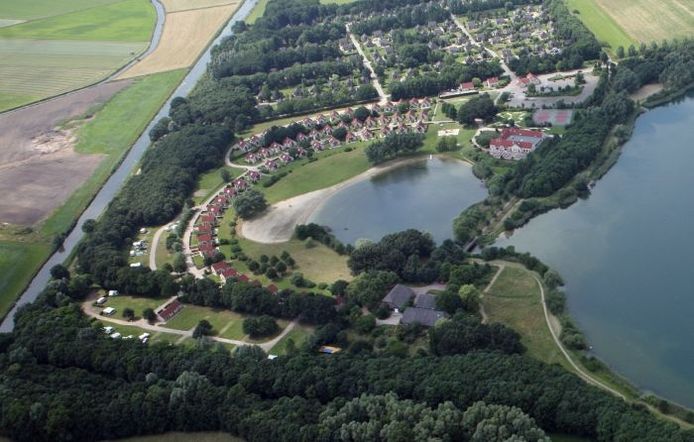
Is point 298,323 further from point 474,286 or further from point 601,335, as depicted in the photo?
point 601,335

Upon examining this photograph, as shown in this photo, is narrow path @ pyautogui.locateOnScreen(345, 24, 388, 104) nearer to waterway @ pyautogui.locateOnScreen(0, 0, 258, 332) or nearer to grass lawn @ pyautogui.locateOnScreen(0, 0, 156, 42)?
waterway @ pyautogui.locateOnScreen(0, 0, 258, 332)

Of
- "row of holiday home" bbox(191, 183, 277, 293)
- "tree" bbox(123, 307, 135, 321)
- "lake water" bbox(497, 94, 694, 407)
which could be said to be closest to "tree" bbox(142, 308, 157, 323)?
"tree" bbox(123, 307, 135, 321)

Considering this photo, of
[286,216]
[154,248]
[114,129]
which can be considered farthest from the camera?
[114,129]

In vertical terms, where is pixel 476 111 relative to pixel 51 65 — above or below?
above

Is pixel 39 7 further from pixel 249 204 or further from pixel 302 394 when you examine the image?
pixel 302 394

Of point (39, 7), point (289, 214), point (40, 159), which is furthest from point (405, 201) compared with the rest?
point (39, 7)

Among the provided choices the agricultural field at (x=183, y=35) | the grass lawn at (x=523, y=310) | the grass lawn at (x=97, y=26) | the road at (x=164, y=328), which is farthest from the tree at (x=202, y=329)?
the grass lawn at (x=97, y=26)

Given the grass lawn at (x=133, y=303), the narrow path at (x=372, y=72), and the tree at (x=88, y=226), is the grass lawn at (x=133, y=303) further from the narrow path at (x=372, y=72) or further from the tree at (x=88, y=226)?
the narrow path at (x=372, y=72)
